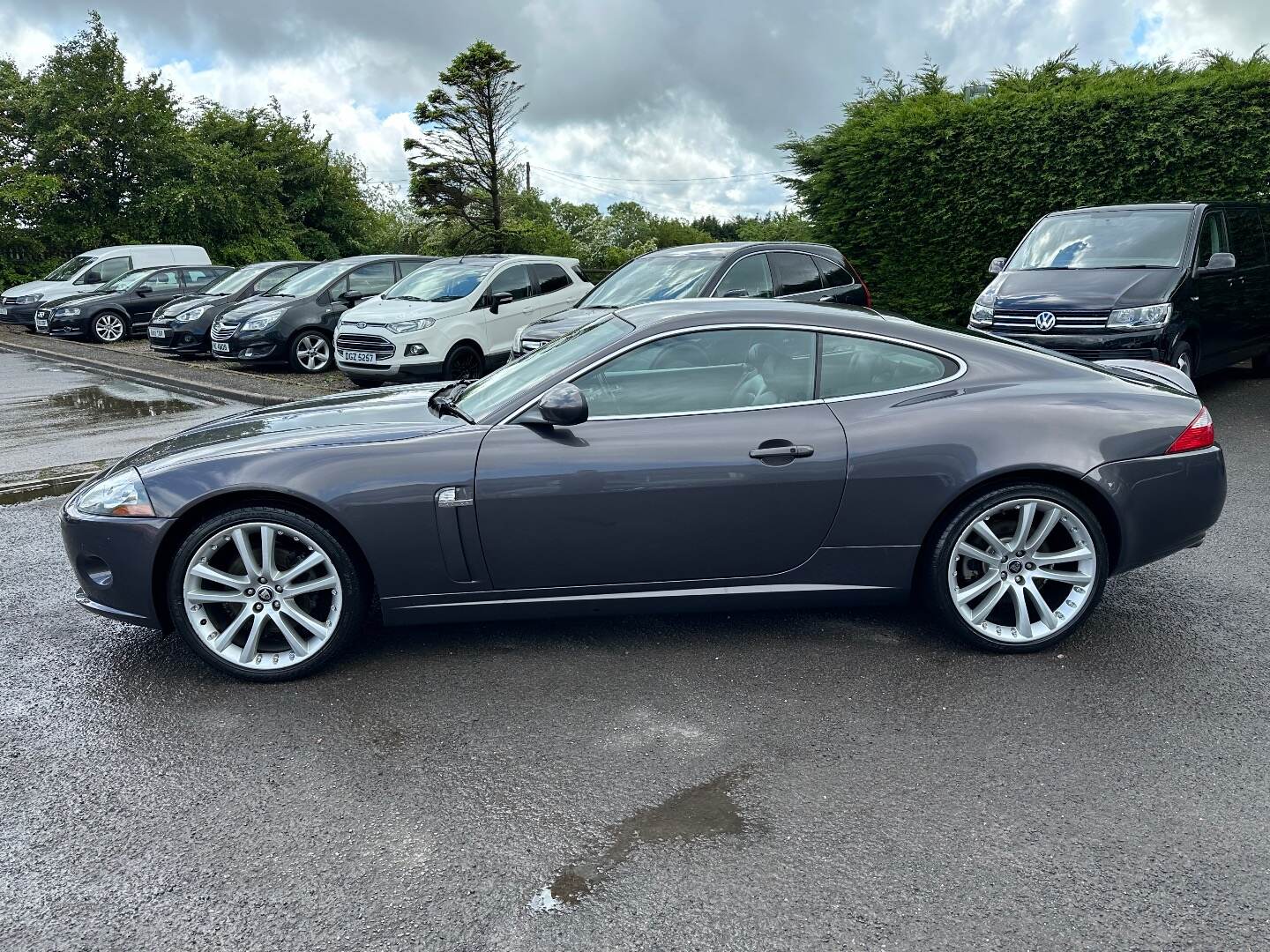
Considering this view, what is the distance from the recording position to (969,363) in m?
4.19

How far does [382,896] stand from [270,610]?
5.11 feet

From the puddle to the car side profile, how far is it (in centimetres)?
2053

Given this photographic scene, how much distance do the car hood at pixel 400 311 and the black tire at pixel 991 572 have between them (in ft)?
28.7

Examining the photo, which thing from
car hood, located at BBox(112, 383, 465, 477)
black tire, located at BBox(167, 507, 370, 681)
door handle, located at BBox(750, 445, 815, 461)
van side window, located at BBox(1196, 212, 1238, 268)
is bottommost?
black tire, located at BBox(167, 507, 370, 681)

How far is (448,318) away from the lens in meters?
11.9

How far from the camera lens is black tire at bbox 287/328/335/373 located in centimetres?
1400

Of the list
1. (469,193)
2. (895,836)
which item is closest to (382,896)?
(895,836)

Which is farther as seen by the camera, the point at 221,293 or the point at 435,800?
the point at 221,293

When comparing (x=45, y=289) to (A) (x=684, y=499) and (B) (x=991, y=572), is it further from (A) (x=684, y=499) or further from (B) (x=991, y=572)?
(B) (x=991, y=572)

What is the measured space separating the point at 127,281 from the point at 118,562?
19.9 metres

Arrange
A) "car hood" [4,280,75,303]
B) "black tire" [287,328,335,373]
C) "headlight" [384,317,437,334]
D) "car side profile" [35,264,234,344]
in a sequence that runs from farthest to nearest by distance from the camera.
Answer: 1. "car hood" [4,280,75,303]
2. "car side profile" [35,264,234,344]
3. "black tire" [287,328,335,373]
4. "headlight" [384,317,437,334]

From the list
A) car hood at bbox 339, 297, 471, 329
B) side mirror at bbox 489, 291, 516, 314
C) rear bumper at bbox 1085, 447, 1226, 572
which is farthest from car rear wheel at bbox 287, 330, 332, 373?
rear bumper at bbox 1085, 447, 1226, 572

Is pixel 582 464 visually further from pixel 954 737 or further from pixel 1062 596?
pixel 1062 596

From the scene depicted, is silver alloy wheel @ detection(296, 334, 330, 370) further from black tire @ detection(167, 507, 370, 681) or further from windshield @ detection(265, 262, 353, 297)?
black tire @ detection(167, 507, 370, 681)
